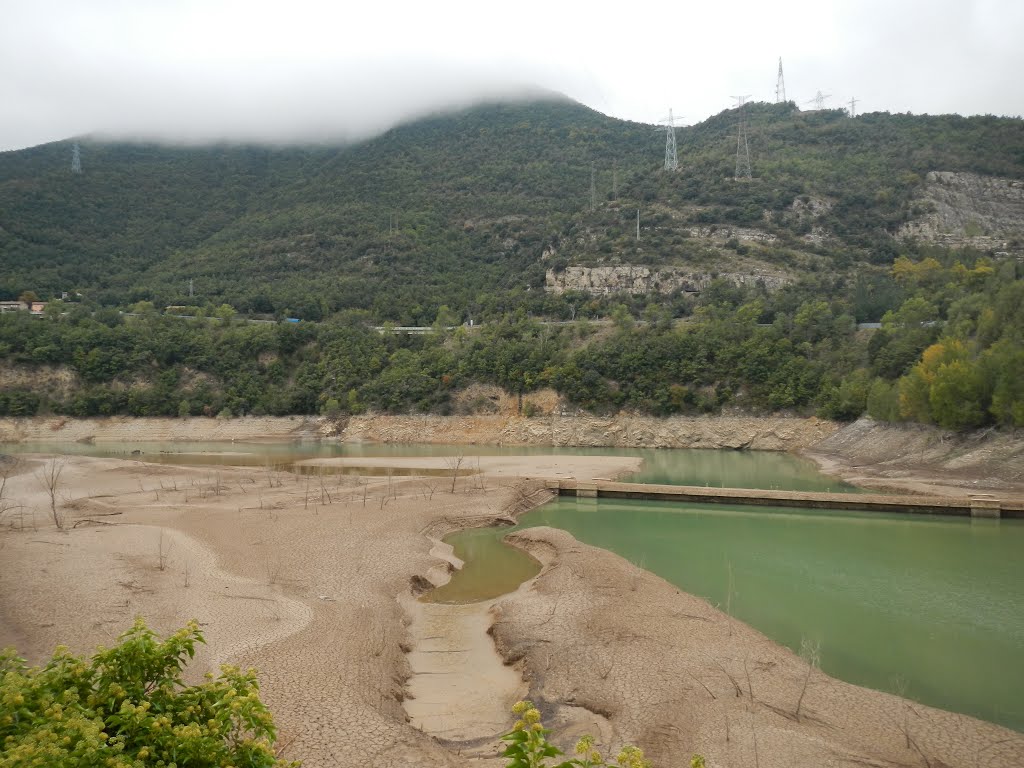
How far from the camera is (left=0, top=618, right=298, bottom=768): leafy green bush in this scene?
14.2ft

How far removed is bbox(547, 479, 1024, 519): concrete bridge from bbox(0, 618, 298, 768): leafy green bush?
31.4 m

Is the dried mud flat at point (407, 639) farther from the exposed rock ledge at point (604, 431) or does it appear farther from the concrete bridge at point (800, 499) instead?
the exposed rock ledge at point (604, 431)

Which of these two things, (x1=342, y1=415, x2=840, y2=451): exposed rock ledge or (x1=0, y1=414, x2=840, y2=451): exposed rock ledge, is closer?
(x1=342, y1=415, x2=840, y2=451): exposed rock ledge

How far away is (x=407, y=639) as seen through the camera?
1559 cm

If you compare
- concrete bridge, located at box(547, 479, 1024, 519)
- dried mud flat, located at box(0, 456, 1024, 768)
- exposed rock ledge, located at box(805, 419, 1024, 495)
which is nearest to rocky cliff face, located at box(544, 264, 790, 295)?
exposed rock ledge, located at box(805, 419, 1024, 495)

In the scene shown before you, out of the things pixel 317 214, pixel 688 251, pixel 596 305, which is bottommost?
pixel 596 305

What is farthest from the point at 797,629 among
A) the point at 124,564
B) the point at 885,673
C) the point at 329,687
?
the point at 124,564

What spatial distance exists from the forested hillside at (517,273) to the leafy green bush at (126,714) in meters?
42.2

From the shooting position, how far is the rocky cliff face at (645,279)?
92.1 m

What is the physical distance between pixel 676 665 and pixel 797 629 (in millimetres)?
4605

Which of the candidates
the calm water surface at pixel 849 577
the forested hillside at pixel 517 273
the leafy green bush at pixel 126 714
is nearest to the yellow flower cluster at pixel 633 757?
the leafy green bush at pixel 126 714

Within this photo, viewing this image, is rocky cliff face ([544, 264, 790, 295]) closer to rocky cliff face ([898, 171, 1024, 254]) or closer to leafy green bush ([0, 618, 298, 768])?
rocky cliff face ([898, 171, 1024, 254])

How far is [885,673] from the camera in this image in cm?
1365

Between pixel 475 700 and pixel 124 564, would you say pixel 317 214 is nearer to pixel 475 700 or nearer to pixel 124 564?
pixel 124 564
